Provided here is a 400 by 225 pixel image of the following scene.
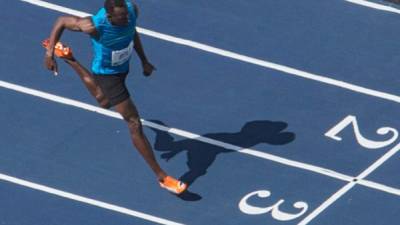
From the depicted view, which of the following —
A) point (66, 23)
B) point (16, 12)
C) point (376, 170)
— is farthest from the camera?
point (16, 12)

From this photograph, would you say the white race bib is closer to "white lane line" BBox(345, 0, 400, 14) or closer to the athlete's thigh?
the athlete's thigh


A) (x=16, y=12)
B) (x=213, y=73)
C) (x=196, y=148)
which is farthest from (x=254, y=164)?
(x=16, y=12)

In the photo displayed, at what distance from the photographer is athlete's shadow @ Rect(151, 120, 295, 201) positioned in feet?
61.2

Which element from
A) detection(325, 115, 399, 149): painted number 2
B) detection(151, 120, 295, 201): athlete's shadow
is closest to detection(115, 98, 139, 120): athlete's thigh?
detection(151, 120, 295, 201): athlete's shadow

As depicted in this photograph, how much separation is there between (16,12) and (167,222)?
16.7 ft

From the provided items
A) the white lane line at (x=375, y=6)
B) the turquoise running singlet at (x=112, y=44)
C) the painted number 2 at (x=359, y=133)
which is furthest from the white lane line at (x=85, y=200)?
the white lane line at (x=375, y=6)

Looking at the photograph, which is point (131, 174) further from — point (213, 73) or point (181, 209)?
point (213, 73)

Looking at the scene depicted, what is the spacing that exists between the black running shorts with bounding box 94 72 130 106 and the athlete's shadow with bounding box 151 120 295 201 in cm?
131

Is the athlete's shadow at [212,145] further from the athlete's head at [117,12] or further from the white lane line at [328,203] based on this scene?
the athlete's head at [117,12]

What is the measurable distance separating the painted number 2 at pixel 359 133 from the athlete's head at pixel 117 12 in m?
3.38

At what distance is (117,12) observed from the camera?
672 inches

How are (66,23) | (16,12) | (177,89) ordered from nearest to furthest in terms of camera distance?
(66,23)
(177,89)
(16,12)

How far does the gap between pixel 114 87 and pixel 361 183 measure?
123 inches

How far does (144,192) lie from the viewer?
59.2 feet
